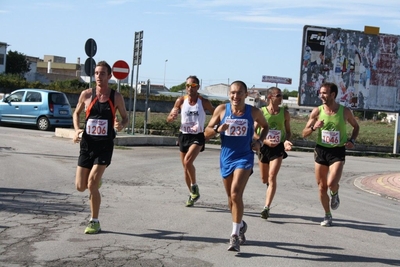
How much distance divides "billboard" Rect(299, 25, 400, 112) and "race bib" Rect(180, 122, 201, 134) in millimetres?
19271

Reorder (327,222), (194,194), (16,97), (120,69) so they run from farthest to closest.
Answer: (16,97)
(120,69)
(194,194)
(327,222)

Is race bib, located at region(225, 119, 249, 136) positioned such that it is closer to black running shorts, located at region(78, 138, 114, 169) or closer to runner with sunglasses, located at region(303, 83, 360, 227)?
black running shorts, located at region(78, 138, 114, 169)

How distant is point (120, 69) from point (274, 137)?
13293mm

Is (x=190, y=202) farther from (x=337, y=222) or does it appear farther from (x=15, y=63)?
(x=15, y=63)

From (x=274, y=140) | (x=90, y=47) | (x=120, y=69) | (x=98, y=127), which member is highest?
(x=90, y=47)

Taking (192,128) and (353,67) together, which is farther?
(353,67)

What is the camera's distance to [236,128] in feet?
25.3

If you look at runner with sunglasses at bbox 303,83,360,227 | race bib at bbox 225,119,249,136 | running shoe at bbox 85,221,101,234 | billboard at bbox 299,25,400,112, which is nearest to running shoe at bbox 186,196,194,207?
runner with sunglasses at bbox 303,83,360,227

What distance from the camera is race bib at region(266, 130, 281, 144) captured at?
984 cm

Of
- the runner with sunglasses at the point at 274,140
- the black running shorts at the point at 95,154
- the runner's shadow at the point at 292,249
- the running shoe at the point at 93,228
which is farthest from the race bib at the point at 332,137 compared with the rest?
the running shoe at the point at 93,228

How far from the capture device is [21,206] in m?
9.44

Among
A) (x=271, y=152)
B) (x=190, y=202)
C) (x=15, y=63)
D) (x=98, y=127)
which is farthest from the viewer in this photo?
(x=15, y=63)

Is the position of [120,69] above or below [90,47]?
below

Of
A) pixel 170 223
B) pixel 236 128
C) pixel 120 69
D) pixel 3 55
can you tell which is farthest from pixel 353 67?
pixel 3 55
